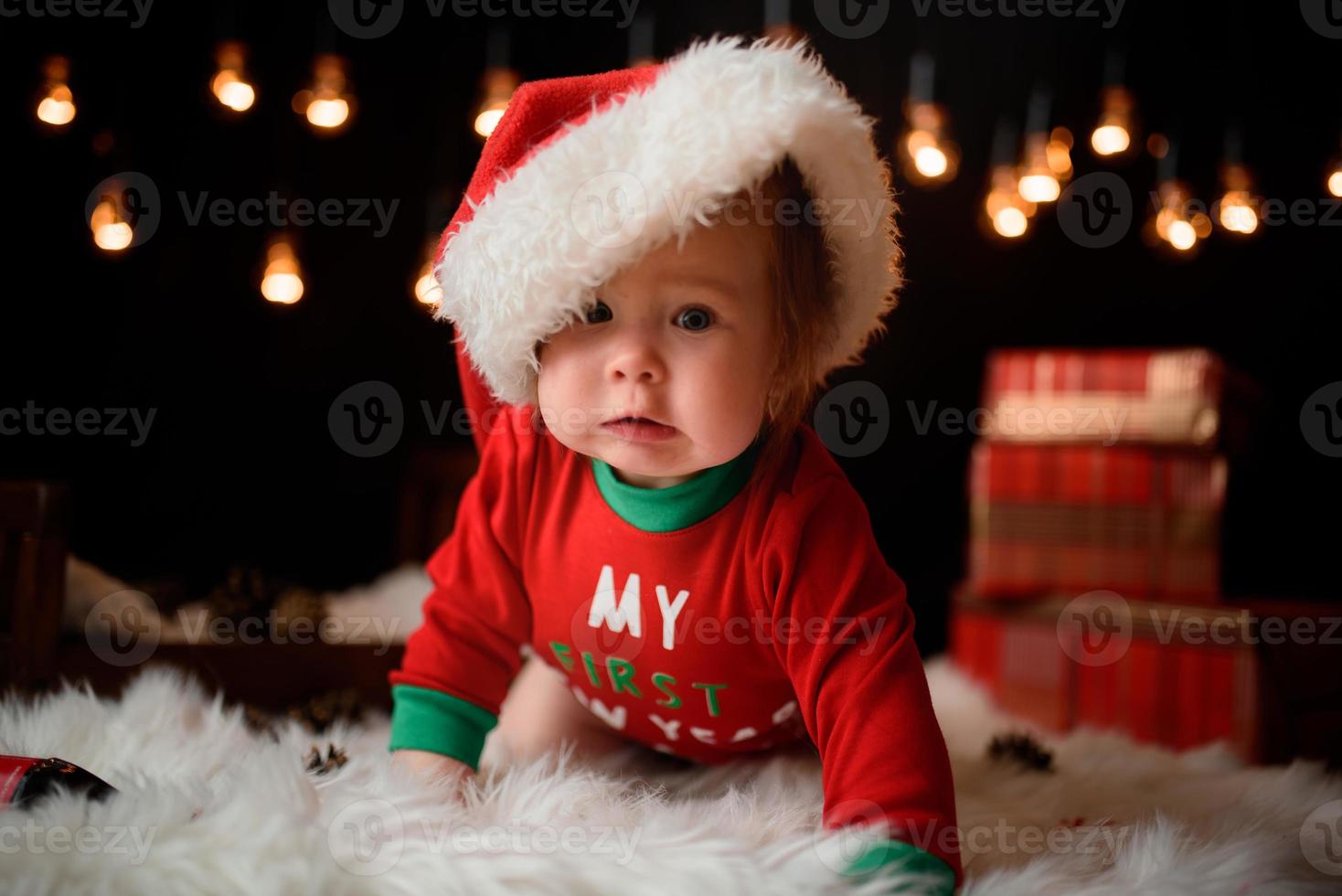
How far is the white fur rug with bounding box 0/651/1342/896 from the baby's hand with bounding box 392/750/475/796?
0.02 m

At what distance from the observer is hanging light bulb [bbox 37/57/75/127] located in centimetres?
147

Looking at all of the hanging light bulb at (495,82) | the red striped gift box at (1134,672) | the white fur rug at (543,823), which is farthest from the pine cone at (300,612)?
the red striped gift box at (1134,672)

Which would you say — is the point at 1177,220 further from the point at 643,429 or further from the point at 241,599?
the point at 241,599

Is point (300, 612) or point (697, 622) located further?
point (300, 612)

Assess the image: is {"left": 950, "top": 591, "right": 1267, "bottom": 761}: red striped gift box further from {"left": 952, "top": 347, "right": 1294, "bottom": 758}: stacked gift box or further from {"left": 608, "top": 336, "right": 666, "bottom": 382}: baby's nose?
{"left": 608, "top": 336, "right": 666, "bottom": 382}: baby's nose

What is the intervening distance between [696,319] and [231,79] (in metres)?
1.15

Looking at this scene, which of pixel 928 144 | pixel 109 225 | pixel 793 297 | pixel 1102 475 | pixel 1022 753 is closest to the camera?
pixel 793 297

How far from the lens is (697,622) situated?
827mm

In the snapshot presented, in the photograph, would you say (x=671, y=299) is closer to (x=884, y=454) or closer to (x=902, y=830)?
(x=902, y=830)

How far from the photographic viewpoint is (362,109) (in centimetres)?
202

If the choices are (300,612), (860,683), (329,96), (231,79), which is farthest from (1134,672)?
(231,79)

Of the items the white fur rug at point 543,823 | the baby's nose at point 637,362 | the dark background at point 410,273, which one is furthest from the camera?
the dark background at point 410,273

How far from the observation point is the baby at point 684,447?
695mm

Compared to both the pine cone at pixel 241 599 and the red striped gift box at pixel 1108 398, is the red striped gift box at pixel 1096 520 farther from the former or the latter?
the pine cone at pixel 241 599
